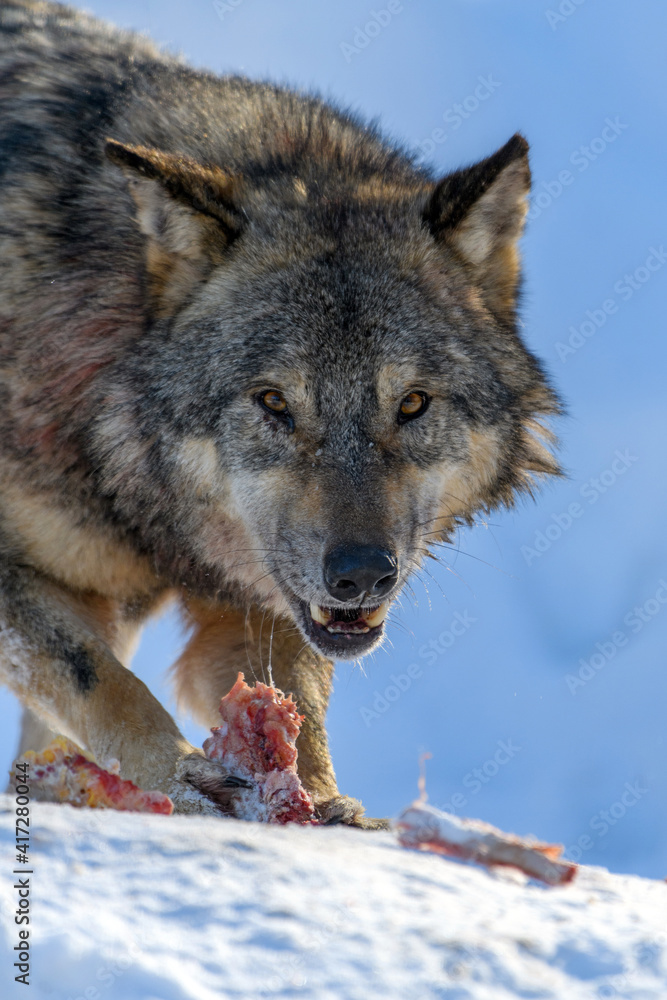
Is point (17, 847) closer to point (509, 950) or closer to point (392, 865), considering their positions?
point (392, 865)

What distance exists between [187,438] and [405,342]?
874 millimetres

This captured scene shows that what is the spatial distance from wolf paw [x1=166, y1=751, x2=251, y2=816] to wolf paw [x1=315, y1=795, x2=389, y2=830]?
1.78ft

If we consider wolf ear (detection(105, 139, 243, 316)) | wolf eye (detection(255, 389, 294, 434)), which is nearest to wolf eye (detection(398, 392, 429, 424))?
wolf eye (detection(255, 389, 294, 434))

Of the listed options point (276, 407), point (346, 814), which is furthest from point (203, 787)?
point (276, 407)

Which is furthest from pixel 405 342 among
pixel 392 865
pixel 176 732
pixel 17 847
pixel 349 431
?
pixel 17 847

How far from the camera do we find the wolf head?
3482 mm

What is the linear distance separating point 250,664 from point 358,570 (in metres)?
1.41

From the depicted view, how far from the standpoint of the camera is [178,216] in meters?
3.62

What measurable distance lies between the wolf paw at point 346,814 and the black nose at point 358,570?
1013 millimetres

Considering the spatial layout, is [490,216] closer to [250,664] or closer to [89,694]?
[250,664]

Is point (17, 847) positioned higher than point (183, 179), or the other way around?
point (183, 179)

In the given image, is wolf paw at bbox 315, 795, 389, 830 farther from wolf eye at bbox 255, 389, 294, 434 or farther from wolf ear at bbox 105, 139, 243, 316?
wolf ear at bbox 105, 139, 243, 316

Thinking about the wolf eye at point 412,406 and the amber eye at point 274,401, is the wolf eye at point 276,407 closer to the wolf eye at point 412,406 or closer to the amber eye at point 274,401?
the amber eye at point 274,401

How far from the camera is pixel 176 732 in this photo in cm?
360
